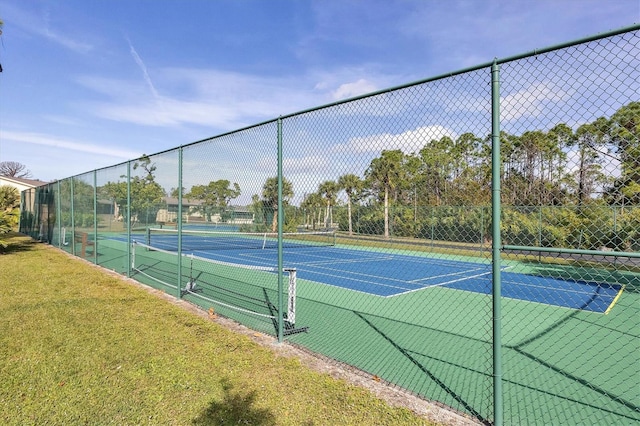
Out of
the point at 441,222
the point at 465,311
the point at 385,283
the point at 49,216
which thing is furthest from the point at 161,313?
the point at 49,216

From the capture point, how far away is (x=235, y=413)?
2.87 metres

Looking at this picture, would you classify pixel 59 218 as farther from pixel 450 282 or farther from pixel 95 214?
pixel 450 282

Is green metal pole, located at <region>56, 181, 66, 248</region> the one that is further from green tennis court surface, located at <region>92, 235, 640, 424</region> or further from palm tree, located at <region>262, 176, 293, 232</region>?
palm tree, located at <region>262, 176, 293, 232</region>

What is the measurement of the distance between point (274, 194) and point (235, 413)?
2.90 meters

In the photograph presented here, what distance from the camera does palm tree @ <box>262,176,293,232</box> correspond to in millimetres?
4824

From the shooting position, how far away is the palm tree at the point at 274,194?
4824 mm

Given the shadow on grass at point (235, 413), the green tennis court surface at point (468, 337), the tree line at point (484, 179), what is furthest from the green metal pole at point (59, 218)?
the shadow on grass at point (235, 413)

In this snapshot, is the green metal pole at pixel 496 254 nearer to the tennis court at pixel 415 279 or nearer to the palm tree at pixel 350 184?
the palm tree at pixel 350 184

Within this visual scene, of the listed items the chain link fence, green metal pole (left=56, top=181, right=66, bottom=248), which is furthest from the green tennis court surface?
green metal pole (left=56, top=181, right=66, bottom=248)

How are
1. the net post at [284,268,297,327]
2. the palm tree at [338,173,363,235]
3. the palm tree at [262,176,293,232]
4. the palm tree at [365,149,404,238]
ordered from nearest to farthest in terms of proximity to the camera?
the palm tree at [365,149,404,238] → the palm tree at [338,173,363,235] → the palm tree at [262,176,293,232] → the net post at [284,268,297,327]

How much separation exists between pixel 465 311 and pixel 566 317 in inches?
70.3

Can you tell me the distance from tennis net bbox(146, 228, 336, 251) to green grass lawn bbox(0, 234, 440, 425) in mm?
1808

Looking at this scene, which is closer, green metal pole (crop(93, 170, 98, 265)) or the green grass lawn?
the green grass lawn

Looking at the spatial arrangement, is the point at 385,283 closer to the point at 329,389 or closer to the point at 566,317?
the point at 566,317
